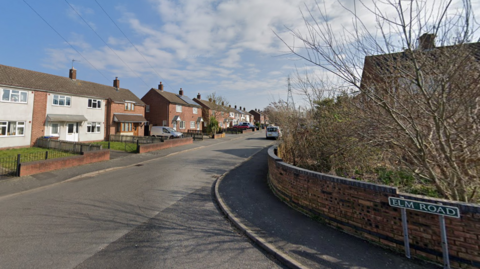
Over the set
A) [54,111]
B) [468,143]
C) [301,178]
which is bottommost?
[301,178]

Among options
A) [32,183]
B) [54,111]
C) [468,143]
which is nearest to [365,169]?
[468,143]

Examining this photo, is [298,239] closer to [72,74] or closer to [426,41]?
[426,41]

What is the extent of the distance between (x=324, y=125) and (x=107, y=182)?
8529mm

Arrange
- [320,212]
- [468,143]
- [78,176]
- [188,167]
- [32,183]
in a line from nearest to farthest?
[468,143] → [320,212] → [32,183] → [78,176] → [188,167]

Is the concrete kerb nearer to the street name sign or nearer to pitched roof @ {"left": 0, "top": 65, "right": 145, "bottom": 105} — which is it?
the street name sign

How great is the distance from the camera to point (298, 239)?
3889mm

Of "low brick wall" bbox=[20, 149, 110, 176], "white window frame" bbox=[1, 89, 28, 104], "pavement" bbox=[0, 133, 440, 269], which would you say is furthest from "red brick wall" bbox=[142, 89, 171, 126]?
"pavement" bbox=[0, 133, 440, 269]

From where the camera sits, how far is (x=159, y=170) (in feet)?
34.3

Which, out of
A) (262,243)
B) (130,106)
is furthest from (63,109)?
(262,243)

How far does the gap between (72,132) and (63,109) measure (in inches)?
92.3

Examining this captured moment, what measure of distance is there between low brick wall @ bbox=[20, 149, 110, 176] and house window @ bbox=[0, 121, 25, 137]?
10.5 m

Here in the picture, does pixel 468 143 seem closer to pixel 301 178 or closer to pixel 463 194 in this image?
pixel 463 194

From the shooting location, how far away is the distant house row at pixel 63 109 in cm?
1638

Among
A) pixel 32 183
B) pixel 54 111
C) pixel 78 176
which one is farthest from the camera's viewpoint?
pixel 54 111
